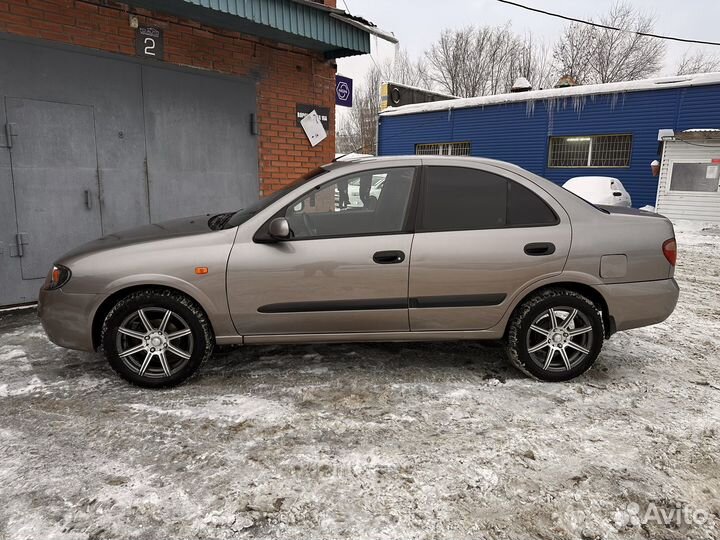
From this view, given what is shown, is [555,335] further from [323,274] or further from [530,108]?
[530,108]

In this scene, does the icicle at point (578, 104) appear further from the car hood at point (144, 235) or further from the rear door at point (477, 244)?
the car hood at point (144, 235)

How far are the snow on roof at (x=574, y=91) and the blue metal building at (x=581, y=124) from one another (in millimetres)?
26

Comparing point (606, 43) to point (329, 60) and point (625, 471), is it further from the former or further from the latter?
point (625, 471)

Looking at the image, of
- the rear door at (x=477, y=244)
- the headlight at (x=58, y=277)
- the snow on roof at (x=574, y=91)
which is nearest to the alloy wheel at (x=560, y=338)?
the rear door at (x=477, y=244)

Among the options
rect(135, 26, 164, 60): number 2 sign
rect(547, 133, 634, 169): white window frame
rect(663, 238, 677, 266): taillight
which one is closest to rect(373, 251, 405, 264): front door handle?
rect(663, 238, 677, 266): taillight

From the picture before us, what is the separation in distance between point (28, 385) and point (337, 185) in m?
2.62

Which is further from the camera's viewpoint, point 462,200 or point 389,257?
point 462,200

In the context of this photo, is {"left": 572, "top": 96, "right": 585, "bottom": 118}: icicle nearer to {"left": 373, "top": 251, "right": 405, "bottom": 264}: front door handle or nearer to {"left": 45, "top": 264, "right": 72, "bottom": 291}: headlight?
{"left": 373, "top": 251, "right": 405, "bottom": 264}: front door handle

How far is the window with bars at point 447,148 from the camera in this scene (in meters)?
19.8

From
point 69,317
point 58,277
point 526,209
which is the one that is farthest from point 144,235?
point 526,209

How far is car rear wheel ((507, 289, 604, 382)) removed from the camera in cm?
347

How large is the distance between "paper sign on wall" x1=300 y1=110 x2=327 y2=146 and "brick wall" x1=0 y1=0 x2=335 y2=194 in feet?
0.32

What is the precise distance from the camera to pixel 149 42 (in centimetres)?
564

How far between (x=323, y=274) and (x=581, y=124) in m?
16.2
